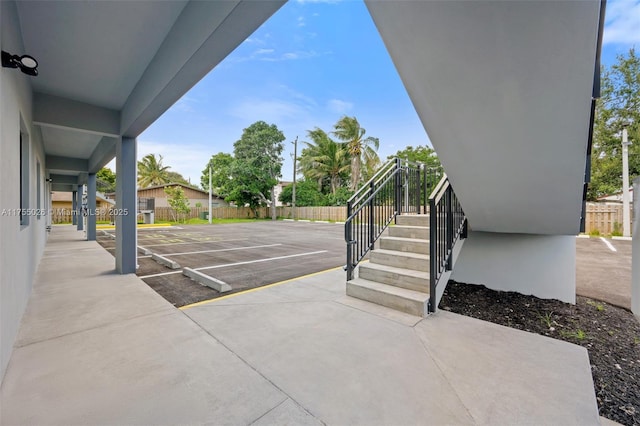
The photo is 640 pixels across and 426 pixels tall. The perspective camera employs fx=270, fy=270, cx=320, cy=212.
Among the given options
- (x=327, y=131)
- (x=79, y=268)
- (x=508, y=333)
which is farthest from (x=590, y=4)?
(x=327, y=131)

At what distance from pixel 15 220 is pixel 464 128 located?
13.4ft

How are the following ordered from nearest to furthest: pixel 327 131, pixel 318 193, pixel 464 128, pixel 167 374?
pixel 167 374 < pixel 464 128 < pixel 327 131 < pixel 318 193

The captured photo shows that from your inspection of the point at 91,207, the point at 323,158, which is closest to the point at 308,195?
the point at 323,158

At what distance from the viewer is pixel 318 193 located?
26266mm

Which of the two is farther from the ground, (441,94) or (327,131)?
(327,131)

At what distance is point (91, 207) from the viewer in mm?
9469

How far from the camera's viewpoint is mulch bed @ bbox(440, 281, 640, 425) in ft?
6.00

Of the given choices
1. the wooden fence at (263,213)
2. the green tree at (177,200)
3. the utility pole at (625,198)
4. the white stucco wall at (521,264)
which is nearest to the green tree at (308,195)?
the wooden fence at (263,213)

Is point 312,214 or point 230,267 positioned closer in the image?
point 230,267

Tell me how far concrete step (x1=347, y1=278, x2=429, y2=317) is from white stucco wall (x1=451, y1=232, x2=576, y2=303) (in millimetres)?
1384

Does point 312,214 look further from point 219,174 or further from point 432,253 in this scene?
point 432,253

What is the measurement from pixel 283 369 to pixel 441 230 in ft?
8.24

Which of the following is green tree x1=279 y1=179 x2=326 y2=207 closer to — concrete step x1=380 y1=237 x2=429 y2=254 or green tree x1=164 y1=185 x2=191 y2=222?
green tree x1=164 y1=185 x2=191 y2=222

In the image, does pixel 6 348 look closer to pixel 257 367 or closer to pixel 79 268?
pixel 257 367
